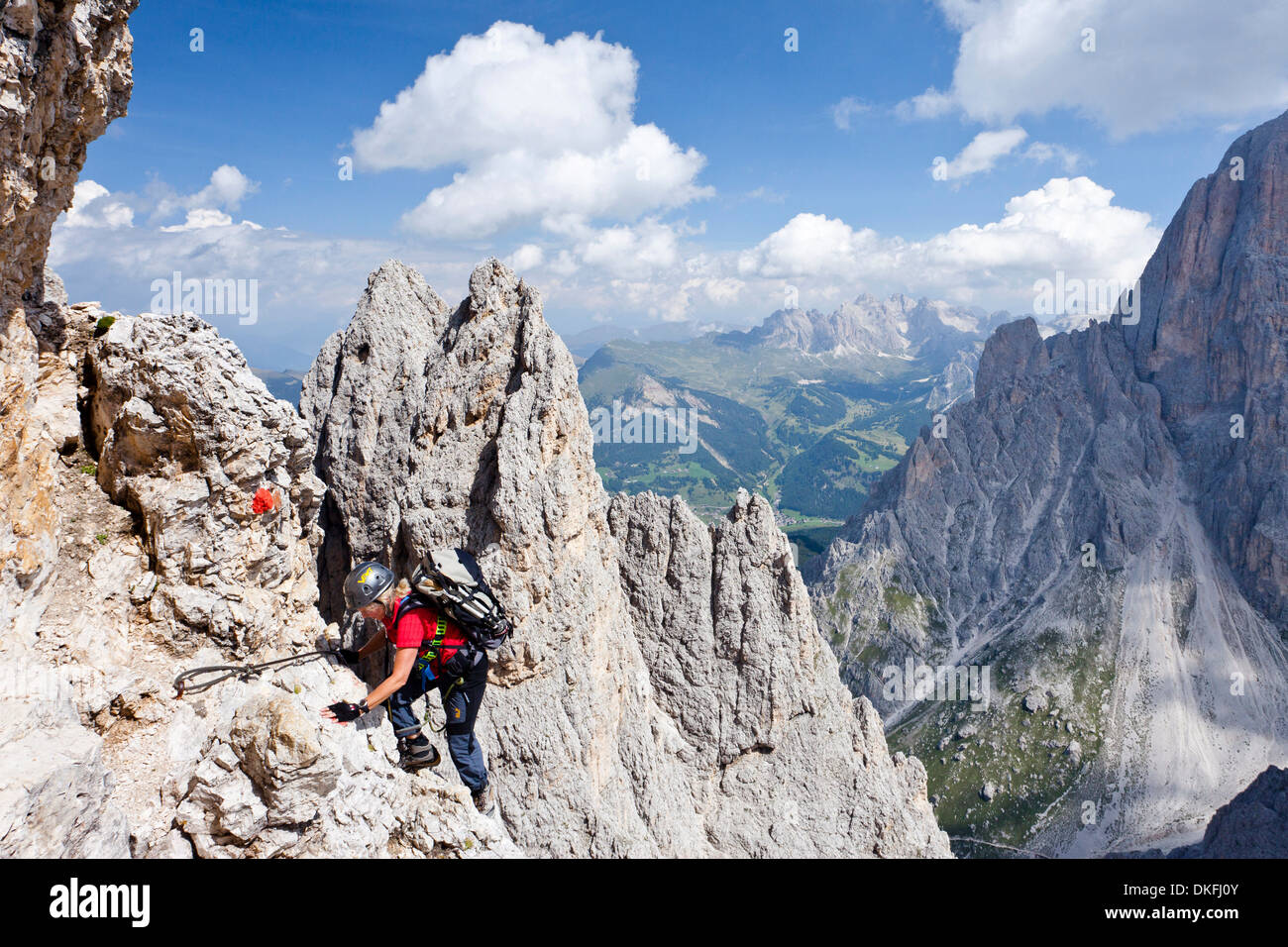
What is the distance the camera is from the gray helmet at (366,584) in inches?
465

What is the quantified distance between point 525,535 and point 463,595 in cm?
1362

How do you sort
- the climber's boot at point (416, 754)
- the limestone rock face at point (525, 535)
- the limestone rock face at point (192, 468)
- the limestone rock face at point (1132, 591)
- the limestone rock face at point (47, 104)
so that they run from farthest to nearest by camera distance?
the limestone rock face at point (1132, 591), the limestone rock face at point (525, 535), the limestone rock face at point (192, 468), the climber's boot at point (416, 754), the limestone rock face at point (47, 104)

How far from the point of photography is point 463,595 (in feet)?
39.7

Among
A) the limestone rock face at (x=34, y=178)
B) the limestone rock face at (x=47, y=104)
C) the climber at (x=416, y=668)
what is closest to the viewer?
the limestone rock face at (x=47, y=104)

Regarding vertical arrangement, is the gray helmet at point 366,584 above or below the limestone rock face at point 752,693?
above

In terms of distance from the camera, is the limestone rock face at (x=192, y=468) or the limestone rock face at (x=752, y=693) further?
the limestone rock face at (x=752, y=693)

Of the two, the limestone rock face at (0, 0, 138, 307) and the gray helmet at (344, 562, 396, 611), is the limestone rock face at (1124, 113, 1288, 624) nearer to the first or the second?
the gray helmet at (344, 562, 396, 611)

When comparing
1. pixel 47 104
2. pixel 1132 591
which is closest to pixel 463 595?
pixel 47 104

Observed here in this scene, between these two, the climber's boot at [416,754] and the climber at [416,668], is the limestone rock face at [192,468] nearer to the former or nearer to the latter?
the climber at [416,668]

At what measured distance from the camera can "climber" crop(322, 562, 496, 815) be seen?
11742 mm

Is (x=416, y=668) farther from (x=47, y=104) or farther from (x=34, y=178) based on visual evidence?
(x=47, y=104)

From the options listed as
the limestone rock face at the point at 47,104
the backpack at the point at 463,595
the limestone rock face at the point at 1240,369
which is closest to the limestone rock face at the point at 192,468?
the limestone rock face at the point at 47,104

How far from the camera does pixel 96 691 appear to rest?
1100 centimetres
